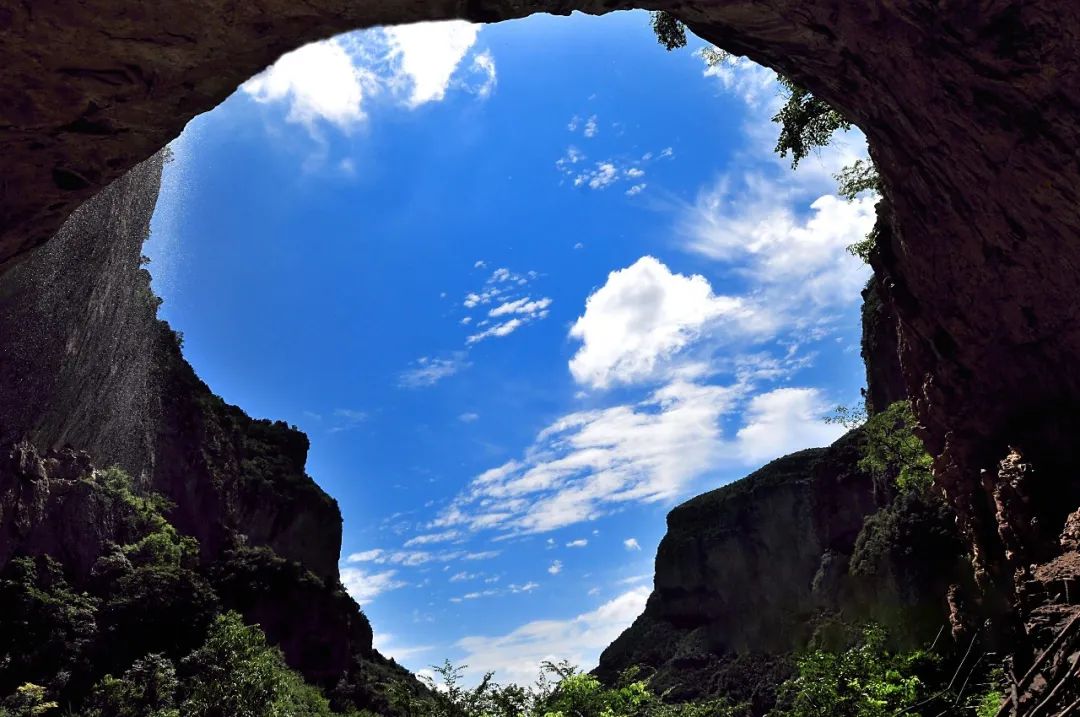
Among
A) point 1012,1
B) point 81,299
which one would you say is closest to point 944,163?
point 1012,1

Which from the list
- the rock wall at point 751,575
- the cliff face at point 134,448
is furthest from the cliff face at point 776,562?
the cliff face at point 134,448

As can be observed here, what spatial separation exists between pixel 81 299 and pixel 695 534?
7193 cm

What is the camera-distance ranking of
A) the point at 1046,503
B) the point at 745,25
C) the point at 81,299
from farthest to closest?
the point at 81,299 → the point at 745,25 → the point at 1046,503

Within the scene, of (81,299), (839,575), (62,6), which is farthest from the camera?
(839,575)

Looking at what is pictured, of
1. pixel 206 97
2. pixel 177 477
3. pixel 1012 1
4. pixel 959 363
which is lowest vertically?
pixel 959 363

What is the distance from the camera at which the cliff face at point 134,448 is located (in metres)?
33.8

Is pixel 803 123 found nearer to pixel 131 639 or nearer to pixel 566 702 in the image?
pixel 566 702

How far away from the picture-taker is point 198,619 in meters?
38.0

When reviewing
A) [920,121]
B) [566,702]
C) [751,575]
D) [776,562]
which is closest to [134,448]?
[566,702]

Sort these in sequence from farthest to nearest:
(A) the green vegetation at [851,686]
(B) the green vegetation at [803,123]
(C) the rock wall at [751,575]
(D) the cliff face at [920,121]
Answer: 1. (C) the rock wall at [751,575]
2. (B) the green vegetation at [803,123]
3. (A) the green vegetation at [851,686]
4. (D) the cliff face at [920,121]

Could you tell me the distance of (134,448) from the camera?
46906 millimetres

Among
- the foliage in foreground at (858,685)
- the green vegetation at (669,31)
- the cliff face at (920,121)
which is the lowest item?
the foliage in foreground at (858,685)

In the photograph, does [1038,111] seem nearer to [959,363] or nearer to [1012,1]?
[1012,1]

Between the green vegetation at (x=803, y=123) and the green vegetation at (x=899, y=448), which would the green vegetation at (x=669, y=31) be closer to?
the green vegetation at (x=803, y=123)
